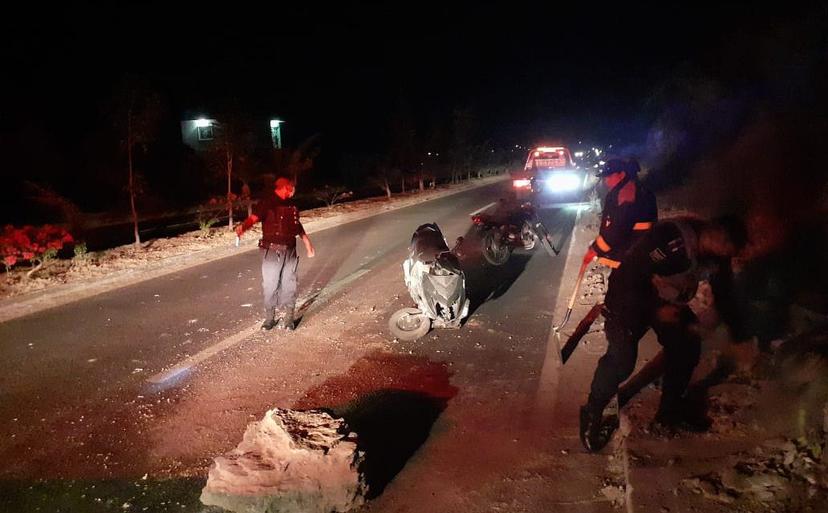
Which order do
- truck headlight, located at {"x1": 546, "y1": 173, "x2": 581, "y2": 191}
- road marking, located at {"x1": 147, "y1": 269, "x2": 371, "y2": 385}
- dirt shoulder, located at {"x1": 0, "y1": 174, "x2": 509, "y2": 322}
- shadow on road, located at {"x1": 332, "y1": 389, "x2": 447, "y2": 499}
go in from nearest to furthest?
shadow on road, located at {"x1": 332, "y1": 389, "x2": 447, "y2": 499}, road marking, located at {"x1": 147, "y1": 269, "x2": 371, "y2": 385}, dirt shoulder, located at {"x1": 0, "y1": 174, "x2": 509, "y2": 322}, truck headlight, located at {"x1": 546, "y1": 173, "x2": 581, "y2": 191}

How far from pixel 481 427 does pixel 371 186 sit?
33.5 metres

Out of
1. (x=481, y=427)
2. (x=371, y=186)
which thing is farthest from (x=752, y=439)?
(x=371, y=186)

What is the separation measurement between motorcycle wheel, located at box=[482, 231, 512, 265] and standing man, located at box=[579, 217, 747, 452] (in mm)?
5964

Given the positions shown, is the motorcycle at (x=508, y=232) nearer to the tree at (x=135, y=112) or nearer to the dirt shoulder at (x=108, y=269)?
the dirt shoulder at (x=108, y=269)

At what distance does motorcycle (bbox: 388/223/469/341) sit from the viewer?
254 inches

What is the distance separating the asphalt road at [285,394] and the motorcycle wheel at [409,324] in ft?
0.36

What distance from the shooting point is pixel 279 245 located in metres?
6.76

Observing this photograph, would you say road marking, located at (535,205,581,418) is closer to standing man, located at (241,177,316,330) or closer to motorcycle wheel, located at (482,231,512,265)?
motorcycle wheel, located at (482,231,512,265)

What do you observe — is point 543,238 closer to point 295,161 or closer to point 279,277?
point 279,277

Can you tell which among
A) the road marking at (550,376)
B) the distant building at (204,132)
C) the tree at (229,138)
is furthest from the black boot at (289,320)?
the distant building at (204,132)

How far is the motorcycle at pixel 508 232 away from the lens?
10094 millimetres

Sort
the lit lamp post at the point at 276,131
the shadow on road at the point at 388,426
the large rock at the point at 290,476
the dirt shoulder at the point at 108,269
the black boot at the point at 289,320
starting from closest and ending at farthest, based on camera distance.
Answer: the large rock at the point at 290,476, the shadow on road at the point at 388,426, the black boot at the point at 289,320, the dirt shoulder at the point at 108,269, the lit lamp post at the point at 276,131

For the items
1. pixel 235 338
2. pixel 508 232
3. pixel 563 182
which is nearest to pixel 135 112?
pixel 235 338

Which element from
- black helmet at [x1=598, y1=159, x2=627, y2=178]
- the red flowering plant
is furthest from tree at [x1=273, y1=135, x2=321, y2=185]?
black helmet at [x1=598, y1=159, x2=627, y2=178]
